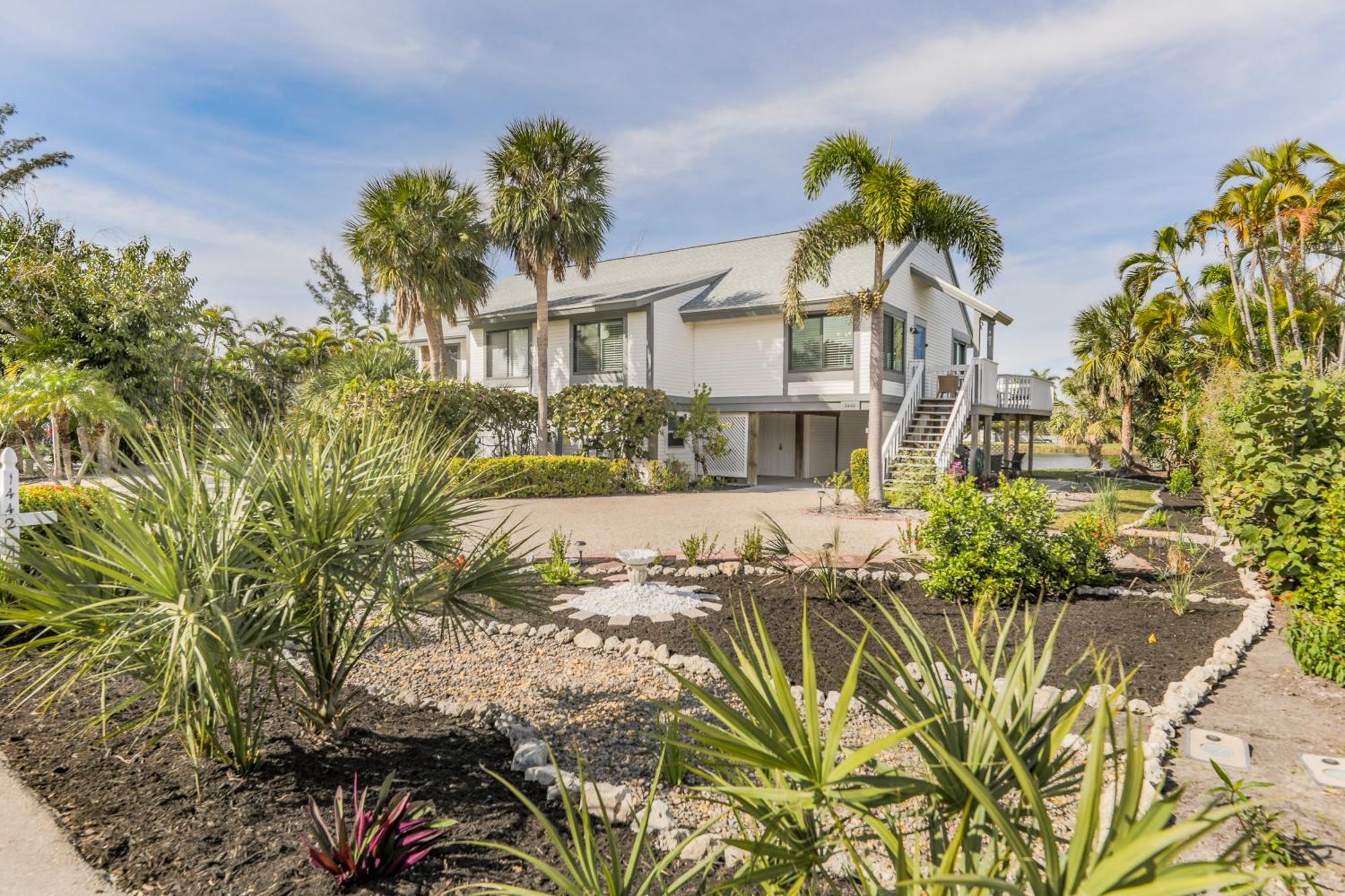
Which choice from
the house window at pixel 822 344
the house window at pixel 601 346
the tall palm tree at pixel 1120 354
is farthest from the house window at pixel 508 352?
the tall palm tree at pixel 1120 354

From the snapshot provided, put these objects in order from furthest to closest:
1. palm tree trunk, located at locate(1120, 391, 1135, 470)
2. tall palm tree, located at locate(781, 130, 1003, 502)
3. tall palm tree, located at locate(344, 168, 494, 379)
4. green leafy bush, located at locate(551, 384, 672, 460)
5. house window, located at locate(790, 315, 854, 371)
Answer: palm tree trunk, located at locate(1120, 391, 1135, 470), tall palm tree, located at locate(344, 168, 494, 379), house window, located at locate(790, 315, 854, 371), green leafy bush, located at locate(551, 384, 672, 460), tall palm tree, located at locate(781, 130, 1003, 502)

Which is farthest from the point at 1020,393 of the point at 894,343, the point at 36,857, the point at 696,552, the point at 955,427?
the point at 36,857

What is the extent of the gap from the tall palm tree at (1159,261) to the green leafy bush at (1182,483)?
6963 mm

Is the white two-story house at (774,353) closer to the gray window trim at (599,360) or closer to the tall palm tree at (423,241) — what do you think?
the gray window trim at (599,360)

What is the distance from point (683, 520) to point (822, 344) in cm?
904

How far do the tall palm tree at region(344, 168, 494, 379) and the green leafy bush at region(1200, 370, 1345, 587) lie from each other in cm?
1903

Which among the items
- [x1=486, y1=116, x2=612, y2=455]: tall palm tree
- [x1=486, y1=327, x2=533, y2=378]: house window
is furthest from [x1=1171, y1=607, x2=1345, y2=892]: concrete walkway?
[x1=486, y1=327, x2=533, y2=378]: house window

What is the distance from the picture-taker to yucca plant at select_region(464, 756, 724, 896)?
70.7 inches

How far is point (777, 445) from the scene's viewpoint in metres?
25.4

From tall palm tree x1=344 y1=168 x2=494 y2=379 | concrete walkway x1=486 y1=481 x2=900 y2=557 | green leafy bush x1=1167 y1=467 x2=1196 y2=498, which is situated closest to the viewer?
concrete walkway x1=486 y1=481 x2=900 y2=557

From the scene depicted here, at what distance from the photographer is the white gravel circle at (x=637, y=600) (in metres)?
6.43

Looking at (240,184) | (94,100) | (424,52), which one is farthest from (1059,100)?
(240,184)

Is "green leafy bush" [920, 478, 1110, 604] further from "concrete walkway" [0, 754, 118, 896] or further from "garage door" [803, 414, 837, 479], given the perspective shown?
"garage door" [803, 414, 837, 479]

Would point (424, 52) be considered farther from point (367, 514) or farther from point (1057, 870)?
point (1057, 870)
